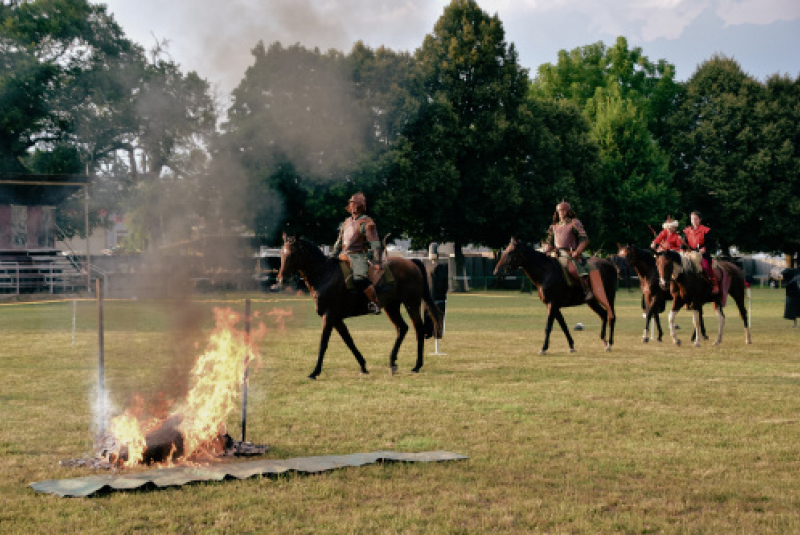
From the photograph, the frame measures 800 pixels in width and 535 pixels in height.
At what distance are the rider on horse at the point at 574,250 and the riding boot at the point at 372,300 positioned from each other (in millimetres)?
5892

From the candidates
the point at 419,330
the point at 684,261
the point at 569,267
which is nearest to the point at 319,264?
the point at 419,330

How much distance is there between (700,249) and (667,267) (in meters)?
1.76

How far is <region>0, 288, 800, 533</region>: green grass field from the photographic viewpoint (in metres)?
5.91

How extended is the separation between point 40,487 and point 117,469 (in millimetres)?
762

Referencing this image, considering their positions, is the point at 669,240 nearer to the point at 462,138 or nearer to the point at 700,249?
the point at 700,249

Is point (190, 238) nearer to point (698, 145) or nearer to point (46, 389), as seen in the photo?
point (46, 389)

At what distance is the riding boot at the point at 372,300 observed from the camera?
1426cm

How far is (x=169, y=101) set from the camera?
13117 millimetres

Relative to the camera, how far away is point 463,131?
174ft

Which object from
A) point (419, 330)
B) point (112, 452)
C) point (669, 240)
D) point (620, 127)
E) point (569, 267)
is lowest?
point (112, 452)

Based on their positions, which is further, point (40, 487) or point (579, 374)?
point (579, 374)

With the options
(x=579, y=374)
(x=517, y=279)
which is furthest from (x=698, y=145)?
(x=579, y=374)

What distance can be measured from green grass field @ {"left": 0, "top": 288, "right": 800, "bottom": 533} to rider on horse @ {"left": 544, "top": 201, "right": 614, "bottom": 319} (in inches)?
91.6

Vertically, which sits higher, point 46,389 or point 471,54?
point 471,54
